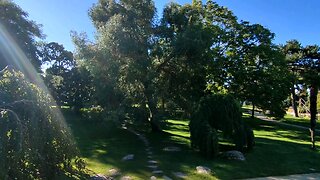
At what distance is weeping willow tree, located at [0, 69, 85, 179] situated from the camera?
22.6 ft

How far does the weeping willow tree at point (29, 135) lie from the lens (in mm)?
6879

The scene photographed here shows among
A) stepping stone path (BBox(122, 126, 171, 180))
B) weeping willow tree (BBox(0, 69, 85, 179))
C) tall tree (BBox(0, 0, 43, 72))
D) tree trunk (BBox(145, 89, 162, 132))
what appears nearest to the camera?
weeping willow tree (BBox(0, 69, 85, 179))

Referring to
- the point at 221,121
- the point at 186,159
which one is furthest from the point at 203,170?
the point at 221,121

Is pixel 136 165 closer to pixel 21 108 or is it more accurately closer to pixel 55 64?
pixel 21 108

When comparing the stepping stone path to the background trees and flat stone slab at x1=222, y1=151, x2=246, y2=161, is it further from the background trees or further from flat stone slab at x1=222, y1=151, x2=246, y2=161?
the background trees

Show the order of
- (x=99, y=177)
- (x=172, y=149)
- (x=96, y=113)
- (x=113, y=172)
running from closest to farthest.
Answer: (x=99, y=177) → (x=113, y=172) → (x=172, y=149) → (x=96, y=113)

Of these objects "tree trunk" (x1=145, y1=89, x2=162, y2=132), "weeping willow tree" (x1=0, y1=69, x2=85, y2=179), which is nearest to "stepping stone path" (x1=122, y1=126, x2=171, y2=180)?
"tree trunk" (x1=145, y1=89, x2=162, y2=132)

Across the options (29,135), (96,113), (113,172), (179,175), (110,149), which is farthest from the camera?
(96,113)

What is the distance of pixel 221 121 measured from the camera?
14.6 m

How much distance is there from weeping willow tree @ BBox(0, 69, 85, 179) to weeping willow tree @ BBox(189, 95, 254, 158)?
6.80 m

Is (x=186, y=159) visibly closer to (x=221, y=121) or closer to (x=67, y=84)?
(x=221, y=121)

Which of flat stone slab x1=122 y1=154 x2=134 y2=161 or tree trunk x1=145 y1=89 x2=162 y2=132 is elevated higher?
tree trunk x1=145 y1=89 x2=162 y2=132

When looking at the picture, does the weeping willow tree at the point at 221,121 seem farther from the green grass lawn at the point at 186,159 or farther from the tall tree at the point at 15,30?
the tall tree at the point at 15,30

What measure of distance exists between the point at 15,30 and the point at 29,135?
1937cm
